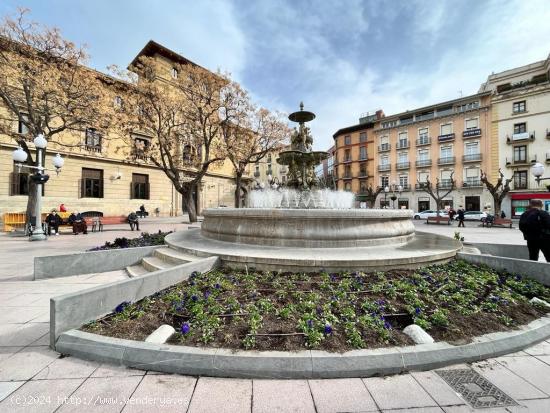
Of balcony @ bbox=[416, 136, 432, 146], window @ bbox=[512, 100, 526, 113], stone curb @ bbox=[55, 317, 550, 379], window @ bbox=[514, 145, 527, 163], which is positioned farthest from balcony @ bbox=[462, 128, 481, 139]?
stone curb @ bbox=[55, 317, 550, 379]

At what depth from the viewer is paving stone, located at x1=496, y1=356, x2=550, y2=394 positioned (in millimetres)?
2133

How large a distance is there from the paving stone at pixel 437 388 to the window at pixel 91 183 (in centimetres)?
2661

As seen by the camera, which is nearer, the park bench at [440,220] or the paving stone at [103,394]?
the paving stone at [103,394]

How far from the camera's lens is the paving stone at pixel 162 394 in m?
1.86

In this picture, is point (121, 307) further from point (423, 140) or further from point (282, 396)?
point (423, 140)

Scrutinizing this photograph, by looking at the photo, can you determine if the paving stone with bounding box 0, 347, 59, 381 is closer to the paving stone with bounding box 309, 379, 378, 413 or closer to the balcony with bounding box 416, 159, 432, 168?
the paving stone with bounding box 309, 379, 378, 413

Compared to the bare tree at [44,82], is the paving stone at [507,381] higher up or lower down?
lower down

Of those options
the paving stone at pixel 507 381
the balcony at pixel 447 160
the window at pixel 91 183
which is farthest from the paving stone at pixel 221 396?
the balcony at pixel 447 160

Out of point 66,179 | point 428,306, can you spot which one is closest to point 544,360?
point 428,306

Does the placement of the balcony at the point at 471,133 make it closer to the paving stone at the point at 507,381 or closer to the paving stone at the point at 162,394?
the paving stone at the point at 507,381

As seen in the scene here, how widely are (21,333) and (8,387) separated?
1210 millimetres

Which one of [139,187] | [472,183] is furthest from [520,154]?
[139,187]

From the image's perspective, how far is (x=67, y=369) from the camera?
7.52 feet

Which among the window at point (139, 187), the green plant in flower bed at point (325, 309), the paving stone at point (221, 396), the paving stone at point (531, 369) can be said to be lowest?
the paving stone at point (531, 369)
